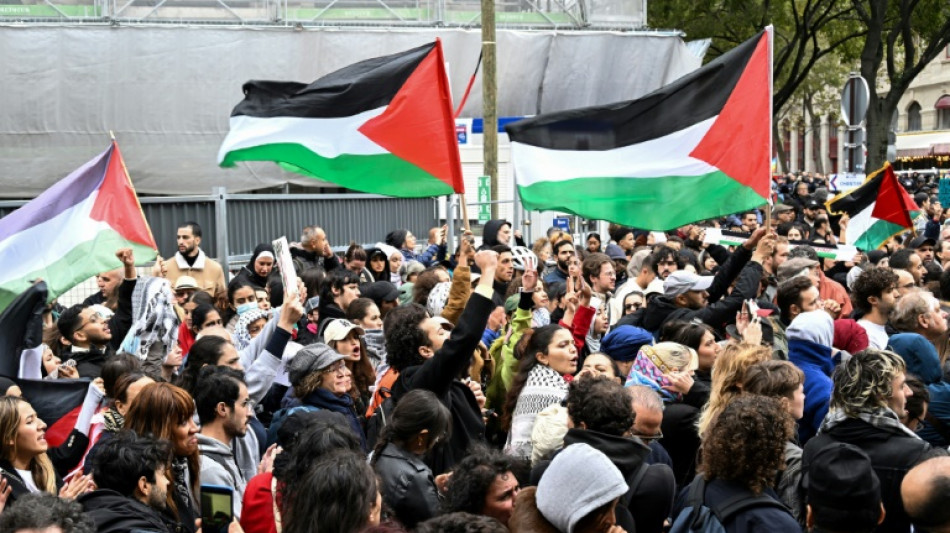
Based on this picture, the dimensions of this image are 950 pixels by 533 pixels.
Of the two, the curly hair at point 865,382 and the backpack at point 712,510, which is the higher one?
the curly hair at point 865,382

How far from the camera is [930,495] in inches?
173

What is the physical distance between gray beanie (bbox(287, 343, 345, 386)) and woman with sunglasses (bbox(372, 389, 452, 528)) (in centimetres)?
104

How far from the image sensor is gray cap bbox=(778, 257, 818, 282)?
364 inches

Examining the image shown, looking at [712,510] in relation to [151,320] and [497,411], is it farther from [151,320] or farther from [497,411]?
[151,320]

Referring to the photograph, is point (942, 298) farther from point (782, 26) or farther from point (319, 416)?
point (782, 26)

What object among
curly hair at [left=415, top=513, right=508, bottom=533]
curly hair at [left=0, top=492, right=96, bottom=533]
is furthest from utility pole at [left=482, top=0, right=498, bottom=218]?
curly hair at [left=415, top=513, right=508, bottom=533]

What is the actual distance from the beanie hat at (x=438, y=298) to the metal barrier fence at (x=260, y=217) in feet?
12.6

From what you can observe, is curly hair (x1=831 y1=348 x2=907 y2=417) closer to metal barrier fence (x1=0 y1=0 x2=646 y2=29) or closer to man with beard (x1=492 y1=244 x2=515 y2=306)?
man with beard (x1=492 y1=244 x2=515 y2=306)

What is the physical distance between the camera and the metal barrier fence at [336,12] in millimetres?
21609

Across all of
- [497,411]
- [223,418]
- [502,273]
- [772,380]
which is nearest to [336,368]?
[223,418]

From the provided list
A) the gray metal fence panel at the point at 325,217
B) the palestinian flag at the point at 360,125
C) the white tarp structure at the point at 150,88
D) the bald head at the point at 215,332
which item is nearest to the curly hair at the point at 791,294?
the palestinian flag at the point at 360,125

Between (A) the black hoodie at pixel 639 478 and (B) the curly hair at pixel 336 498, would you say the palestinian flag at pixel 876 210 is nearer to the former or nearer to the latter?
(A) the black hoodie at pixel 639 478

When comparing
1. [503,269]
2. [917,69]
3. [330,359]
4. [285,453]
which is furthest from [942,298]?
[917,69]

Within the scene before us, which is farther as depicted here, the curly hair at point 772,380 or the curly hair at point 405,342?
the curly hair at point 405,342
